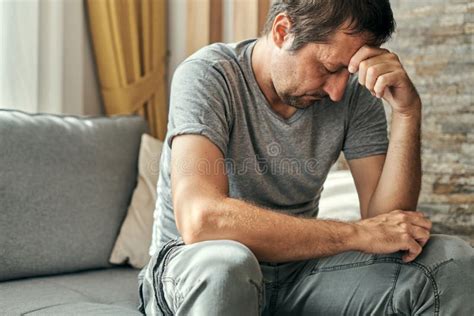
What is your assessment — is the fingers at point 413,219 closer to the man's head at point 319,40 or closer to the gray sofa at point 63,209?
the man's head at point 319,40

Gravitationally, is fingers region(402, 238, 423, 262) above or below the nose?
below

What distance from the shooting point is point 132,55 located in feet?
9.01

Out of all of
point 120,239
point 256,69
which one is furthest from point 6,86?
point 256,69

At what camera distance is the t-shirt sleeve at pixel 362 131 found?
1.86 metres

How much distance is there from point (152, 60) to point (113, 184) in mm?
791

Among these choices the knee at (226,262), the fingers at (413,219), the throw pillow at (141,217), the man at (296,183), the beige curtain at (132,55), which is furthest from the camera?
the beige curtain at (132,55)

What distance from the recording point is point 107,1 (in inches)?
103

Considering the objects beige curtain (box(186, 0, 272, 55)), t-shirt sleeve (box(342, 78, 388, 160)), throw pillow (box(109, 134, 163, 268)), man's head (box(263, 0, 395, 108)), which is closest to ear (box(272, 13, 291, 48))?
man's head (box(263, 0, 395, 108))

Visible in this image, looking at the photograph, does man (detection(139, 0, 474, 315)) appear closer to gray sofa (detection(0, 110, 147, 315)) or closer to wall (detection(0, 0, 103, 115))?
gray sofa (detection(0, 110, 147, 315))

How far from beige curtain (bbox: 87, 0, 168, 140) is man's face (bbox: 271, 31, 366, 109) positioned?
3.47ft

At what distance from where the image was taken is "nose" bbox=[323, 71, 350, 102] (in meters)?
1.70

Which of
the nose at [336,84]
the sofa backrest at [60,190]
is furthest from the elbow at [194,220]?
the sofa backrest at [60,190]

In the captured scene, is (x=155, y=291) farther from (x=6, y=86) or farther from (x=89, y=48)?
(x=89, y=48)

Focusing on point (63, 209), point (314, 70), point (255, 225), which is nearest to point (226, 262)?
point (255, 225)
